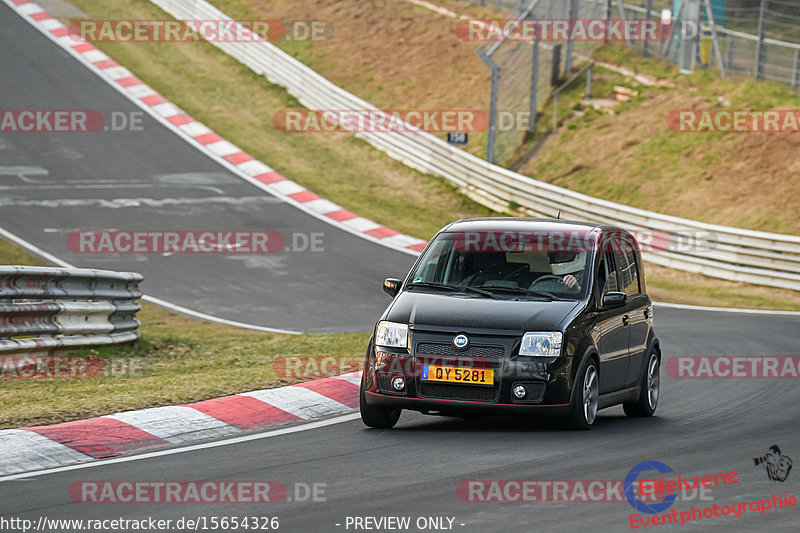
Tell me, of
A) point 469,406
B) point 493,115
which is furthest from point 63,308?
point 493,115

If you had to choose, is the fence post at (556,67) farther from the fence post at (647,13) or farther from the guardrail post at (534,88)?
the fence post at (647,13)

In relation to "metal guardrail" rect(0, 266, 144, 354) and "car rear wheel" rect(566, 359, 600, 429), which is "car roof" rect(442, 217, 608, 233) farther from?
"metal guardrail" rect(0, 266, 144, 354)

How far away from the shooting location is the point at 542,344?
29.8 ft

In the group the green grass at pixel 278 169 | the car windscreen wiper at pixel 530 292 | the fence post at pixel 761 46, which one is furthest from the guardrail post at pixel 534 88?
the car windscreen wiper at pixel 530 292

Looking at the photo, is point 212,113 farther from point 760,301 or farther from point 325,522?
point 325,522

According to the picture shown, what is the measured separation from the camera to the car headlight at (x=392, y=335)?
923 cm

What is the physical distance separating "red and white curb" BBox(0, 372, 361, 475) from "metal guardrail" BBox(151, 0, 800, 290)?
14.2m

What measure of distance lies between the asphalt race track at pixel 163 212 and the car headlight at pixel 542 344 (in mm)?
8980

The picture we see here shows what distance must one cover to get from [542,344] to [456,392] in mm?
748

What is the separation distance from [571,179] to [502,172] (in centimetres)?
173

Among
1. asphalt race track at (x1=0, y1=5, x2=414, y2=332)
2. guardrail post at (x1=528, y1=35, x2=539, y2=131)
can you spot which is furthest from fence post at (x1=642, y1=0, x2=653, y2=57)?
asphalt race track at (x1=0, y1=5, x2=414, y2=332)

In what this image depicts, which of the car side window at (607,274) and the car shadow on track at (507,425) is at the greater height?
the car side window at (607,274)

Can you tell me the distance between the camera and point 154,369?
13.2 meters

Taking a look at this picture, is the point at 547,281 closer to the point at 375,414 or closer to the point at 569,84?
the point at 375,414
